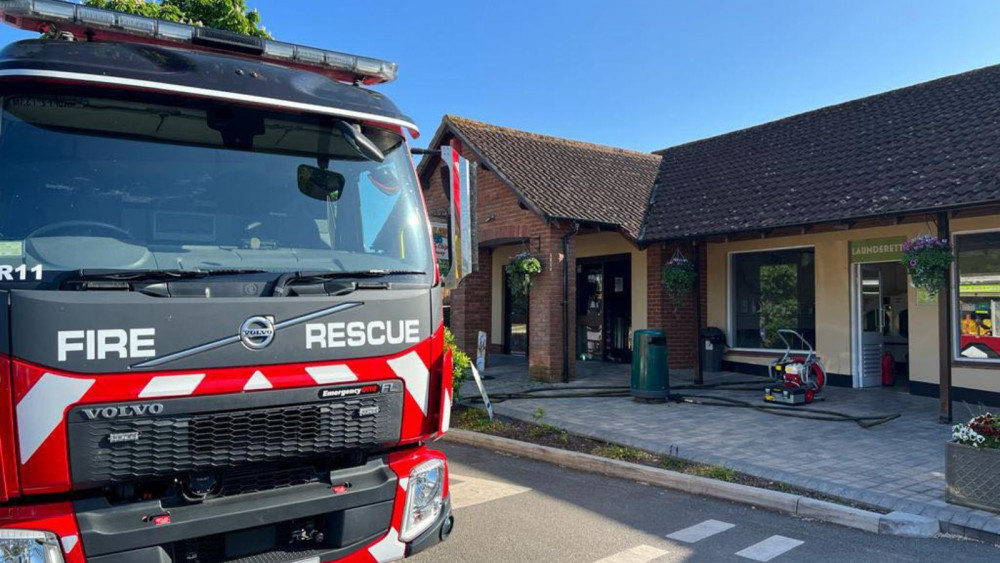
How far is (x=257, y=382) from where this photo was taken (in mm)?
2893

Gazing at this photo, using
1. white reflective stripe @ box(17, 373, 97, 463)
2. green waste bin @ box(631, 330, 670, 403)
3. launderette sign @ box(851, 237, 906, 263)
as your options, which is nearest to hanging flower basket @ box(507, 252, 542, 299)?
green waste bin @ box(631, 330, 670, 403)

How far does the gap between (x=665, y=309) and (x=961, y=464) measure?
890 cm

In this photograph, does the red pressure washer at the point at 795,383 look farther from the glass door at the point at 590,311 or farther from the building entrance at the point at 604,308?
the glass door at the point at 590,311

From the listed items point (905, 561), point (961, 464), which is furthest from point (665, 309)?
point (905, 561)

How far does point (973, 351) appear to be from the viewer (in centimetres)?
991

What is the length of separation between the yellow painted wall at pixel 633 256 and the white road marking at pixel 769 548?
385 inches

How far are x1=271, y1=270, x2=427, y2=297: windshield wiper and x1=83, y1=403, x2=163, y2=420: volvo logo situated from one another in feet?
2.08

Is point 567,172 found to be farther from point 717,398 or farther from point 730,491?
point 730,491

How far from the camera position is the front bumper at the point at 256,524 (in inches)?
99.3

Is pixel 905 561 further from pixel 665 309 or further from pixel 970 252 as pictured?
pixel 665 309

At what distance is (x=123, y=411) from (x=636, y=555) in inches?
136

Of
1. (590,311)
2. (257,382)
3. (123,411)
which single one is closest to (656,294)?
(590,311)

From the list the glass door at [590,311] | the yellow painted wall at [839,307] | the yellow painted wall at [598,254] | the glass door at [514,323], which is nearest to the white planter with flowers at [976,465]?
the yellow painted wall at [839,307]

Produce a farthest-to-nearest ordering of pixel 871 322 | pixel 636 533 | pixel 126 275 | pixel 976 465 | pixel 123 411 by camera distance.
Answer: pixel 871 322, pixel 976 465, pixel 636 533, pixel 126 275, pixel 123 411
